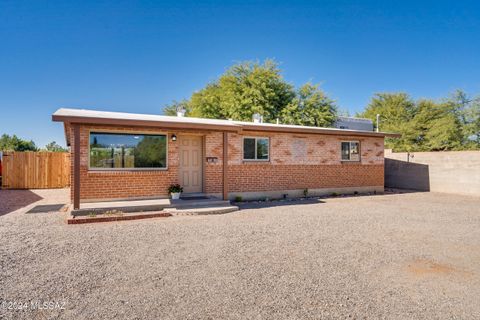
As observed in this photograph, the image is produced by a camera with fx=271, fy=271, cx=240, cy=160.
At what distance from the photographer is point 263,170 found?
1100 cm

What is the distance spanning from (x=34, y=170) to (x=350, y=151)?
1686 cm

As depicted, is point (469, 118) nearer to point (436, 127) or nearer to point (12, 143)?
point (436, 127)

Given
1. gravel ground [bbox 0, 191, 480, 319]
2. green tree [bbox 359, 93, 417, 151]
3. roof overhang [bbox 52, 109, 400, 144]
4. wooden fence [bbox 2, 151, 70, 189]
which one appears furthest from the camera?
green tree [bbox 359, 93, 417, 151]

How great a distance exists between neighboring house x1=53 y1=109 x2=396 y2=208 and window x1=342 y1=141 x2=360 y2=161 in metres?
0.05

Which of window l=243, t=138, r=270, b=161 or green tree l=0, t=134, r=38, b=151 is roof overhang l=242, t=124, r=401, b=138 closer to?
window l=243, t=138, r=270, b=161

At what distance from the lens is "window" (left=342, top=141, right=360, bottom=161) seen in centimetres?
1301

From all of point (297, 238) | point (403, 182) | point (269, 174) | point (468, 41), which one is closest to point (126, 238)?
point (297, 238)

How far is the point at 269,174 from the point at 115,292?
8373mm

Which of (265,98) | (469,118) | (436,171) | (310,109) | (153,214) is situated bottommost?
(153,214)

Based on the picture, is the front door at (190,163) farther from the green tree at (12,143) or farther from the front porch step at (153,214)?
the green tree at (12,143)

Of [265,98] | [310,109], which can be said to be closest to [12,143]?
[265,98]

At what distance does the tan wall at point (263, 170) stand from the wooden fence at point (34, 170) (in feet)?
27.2

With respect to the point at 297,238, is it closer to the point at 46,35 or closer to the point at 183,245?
the point at 183,245

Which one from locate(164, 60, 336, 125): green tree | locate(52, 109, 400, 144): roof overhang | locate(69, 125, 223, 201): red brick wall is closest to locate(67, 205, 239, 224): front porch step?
locate(69, 125, 223, 201): red brick wall
